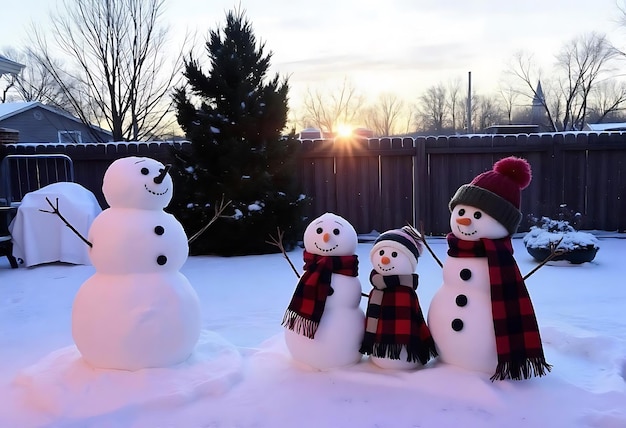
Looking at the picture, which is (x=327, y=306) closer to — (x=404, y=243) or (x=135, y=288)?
(x=404, y=243)

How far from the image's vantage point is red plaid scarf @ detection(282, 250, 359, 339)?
9.18 ft

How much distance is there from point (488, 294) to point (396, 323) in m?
0.49

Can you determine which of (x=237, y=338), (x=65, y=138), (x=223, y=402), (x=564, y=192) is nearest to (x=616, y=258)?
(x=564, y=192)

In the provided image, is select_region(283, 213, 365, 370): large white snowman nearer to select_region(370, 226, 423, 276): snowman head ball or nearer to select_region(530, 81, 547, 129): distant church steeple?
select_region(370, 226, 423, 276): snowman head ball

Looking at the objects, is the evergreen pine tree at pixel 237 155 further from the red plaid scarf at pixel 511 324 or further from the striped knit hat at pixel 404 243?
the red plaid scarf at pixel 511 324

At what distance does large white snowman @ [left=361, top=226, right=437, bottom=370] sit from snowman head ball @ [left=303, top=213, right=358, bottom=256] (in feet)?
0.54

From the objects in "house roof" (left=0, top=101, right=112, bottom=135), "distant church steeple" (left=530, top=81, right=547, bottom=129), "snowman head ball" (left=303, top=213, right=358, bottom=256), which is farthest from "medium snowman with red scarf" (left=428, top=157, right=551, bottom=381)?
"distant church steeple" (left=530, top=81, right=547, bottom=129)

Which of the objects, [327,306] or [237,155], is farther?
[237,155]

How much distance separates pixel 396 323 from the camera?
9.08 feet

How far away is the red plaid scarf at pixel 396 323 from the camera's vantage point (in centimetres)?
277

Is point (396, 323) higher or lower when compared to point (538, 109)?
lower

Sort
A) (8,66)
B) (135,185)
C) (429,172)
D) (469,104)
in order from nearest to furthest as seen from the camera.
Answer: (135,185) → (8,66) → (429,172) → (469,104)

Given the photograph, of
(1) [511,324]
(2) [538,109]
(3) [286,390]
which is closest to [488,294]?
(1) [511,324]

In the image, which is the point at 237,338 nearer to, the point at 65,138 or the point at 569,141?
the point at 569,141
